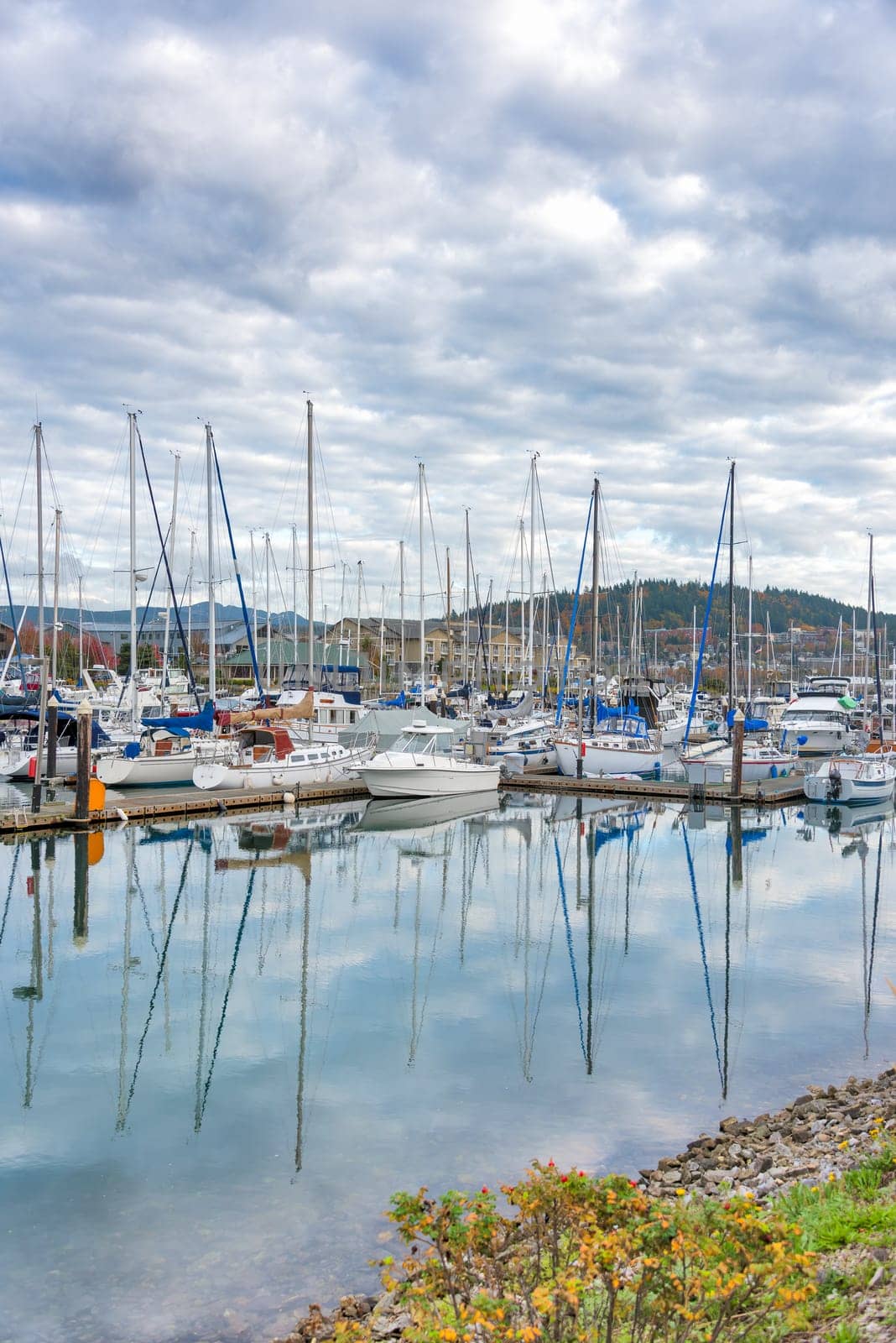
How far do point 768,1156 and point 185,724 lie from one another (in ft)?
115

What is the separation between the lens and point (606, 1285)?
22.7 ft

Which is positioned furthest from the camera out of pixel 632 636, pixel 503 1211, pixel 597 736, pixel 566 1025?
pixel 632 636

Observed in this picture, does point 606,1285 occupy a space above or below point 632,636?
below

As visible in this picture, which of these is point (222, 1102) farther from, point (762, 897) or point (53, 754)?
point (53, 754)

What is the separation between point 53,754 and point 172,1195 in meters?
32.6

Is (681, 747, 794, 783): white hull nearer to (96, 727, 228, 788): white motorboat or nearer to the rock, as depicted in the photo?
(96, 727, 228, 788): white motorboat

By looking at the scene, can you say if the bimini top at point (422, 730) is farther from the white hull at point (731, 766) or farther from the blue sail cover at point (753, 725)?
the blue sail cover at point (753, 725)

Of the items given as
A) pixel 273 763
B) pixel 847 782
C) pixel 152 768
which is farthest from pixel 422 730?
pixel 847 782

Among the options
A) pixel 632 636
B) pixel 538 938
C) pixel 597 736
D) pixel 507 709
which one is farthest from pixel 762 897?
pixel 632 636

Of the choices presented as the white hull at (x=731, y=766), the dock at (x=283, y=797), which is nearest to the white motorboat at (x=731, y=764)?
the white hull at (x=731, y=766)

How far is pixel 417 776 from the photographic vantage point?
42094 millimetres

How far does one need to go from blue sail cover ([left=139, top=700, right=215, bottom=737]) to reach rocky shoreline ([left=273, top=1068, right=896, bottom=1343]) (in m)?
33.3

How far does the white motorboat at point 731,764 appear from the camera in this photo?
45344 millimetres

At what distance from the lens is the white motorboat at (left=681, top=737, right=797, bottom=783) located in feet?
149
